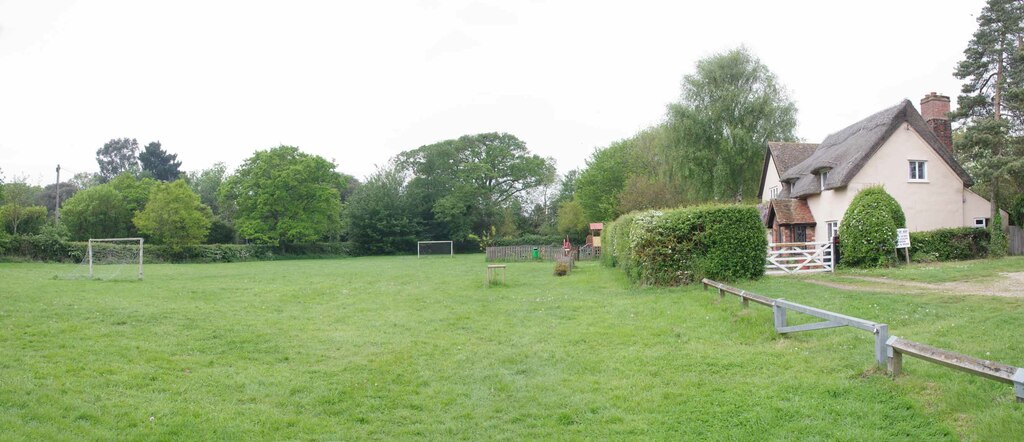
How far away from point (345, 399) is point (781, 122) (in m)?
39.3

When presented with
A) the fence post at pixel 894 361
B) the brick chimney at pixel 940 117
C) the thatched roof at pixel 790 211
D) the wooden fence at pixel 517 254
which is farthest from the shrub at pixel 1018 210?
the wooden fence at pixel 517 254

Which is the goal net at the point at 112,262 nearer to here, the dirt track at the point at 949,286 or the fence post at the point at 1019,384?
the dirt track at the point at 949,286

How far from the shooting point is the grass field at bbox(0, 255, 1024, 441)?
609 centimetres

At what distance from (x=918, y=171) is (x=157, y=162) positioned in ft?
306

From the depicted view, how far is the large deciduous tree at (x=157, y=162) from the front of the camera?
280 feet

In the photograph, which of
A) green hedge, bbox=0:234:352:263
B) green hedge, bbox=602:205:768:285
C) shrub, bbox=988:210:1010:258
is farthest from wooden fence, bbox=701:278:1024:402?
green hedge, bbox=0:234:352:263

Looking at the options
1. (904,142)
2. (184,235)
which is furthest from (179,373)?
(184,235)

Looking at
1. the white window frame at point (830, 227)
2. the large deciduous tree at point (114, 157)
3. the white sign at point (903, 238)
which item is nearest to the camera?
the white sign at point (903, 238)

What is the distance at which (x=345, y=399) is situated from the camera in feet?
24.5

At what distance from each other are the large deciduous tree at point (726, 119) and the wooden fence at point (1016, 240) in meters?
16.0

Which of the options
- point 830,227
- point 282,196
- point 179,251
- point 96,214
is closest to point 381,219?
point 282,196

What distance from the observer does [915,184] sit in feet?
87.3

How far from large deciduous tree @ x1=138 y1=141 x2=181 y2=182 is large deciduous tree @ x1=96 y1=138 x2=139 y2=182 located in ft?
57.6

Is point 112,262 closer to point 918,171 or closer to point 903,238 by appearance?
point 903,238
